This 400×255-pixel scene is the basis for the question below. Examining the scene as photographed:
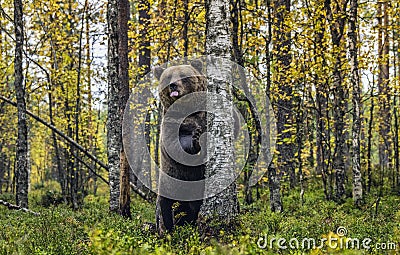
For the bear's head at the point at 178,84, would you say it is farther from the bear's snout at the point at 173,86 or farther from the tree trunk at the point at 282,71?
the tree trunk at the point at 282,71

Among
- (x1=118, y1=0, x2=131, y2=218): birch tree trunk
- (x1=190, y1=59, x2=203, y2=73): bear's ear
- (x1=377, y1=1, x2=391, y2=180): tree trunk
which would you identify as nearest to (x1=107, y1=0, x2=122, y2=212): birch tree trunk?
(x1=118, y1=0, x2=131, y2=218): birch tree trunk

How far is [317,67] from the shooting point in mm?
12625

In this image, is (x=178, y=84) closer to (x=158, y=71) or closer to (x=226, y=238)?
(x=226, y=238)

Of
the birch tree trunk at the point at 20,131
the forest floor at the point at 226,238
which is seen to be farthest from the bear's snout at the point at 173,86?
the birch tree trunk at the point at 20,131

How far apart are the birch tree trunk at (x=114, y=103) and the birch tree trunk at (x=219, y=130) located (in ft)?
11.7

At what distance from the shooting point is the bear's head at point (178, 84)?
791cm

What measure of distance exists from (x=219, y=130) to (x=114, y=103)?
15.3 ft

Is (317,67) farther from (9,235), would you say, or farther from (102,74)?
(102,74)

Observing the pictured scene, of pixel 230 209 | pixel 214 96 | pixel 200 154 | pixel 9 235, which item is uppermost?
pixel 214 96

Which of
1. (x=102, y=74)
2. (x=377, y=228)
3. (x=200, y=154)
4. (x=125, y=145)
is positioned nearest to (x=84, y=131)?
(x=102, y=74)

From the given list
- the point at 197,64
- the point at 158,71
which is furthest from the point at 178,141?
the point at 158,71

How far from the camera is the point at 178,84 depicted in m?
7.90

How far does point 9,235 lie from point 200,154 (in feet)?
10.9

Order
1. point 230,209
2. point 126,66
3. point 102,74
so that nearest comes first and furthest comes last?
point 230,209 → point 126,66 → point 102,74
